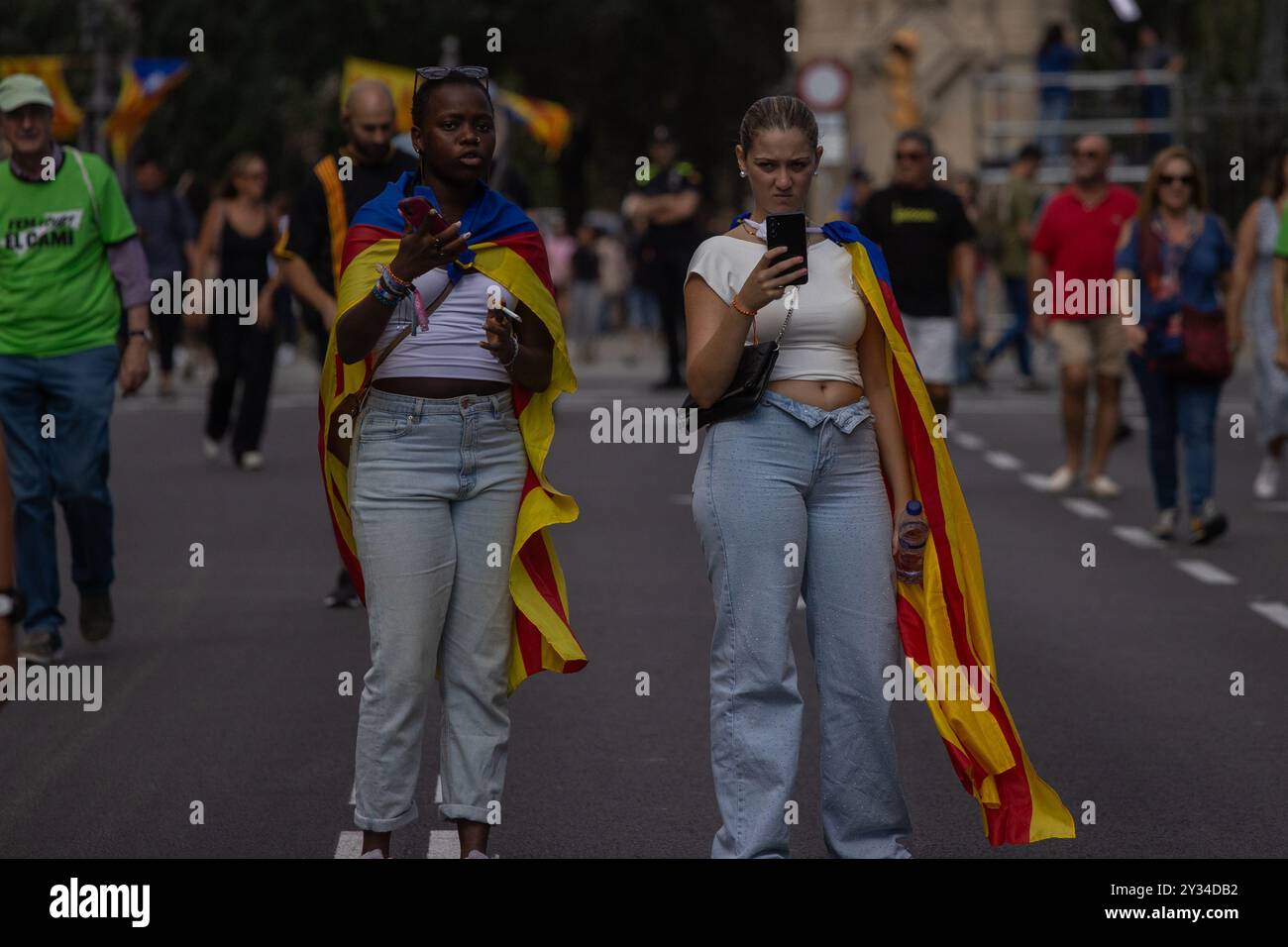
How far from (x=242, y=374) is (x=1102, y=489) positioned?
17.9 feet

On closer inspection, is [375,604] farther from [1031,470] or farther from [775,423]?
[1031,470]

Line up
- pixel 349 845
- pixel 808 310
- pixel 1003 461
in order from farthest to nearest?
pixel 1003 461 < pixel 349 845 < pixel 808 310

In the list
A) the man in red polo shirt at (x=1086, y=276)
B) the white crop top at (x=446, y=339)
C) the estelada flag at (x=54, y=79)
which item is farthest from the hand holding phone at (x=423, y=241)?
the estelada flag at (x=54, y=79)

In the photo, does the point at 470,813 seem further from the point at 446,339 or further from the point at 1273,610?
the point at 1273,610

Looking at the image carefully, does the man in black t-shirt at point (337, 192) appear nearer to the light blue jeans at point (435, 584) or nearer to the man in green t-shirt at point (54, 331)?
the man in green t-shirt at point (54, 331)

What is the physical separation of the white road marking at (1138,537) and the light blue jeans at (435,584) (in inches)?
290

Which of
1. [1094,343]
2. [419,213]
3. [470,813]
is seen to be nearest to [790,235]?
[419,213]

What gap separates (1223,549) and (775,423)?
289 inches

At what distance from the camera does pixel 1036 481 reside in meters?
15.8

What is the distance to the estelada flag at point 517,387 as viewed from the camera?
5754 mm

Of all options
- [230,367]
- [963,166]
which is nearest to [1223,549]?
[230,367]

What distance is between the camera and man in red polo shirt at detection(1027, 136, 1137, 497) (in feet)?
47.8

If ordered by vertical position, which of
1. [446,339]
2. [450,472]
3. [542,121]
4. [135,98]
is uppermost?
[542,121]

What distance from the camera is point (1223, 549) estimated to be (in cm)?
1247
